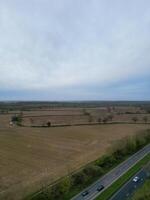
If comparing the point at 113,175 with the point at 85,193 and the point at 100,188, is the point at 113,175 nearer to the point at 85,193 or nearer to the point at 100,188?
the point at 100,188

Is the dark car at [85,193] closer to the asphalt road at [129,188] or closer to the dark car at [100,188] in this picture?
the dark car at [100,188]

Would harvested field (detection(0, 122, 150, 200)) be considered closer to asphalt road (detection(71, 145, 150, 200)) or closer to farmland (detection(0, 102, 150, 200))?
farmland (detection(0, 102, 150, 200))

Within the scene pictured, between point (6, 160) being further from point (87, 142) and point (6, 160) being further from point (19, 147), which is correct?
point (87, 142)

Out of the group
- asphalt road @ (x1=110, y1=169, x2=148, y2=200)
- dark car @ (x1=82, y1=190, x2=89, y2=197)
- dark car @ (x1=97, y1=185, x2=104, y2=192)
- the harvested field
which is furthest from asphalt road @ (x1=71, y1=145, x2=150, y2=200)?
the harvested field

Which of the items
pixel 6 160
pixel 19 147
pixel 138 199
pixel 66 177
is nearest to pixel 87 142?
pixel 19 147

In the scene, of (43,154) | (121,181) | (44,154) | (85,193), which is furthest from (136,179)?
(43,154)

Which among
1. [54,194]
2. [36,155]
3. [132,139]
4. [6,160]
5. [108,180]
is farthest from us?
[132,139]
